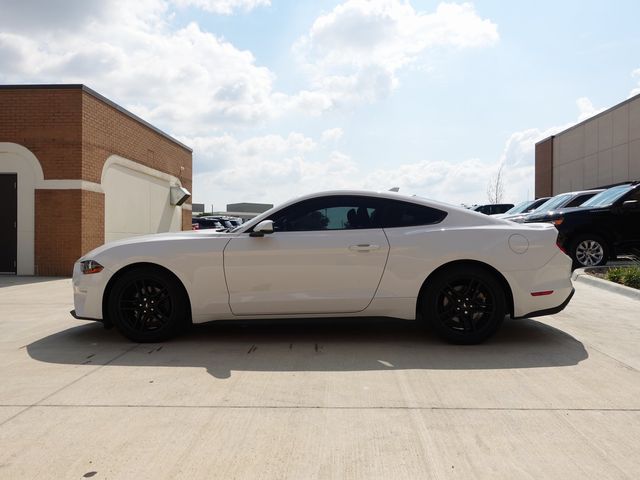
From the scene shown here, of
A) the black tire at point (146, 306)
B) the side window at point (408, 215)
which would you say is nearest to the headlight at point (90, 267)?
the black tire at point (146, 306)

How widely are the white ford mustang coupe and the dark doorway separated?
8564 mm

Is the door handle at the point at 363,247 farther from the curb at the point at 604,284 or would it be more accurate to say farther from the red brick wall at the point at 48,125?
the red brick wall at the point at 48,125

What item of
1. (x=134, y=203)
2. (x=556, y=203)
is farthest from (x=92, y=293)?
(x=556, y=203)

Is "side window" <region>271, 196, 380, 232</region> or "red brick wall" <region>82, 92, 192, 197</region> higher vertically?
"red brick wall" <region>82, 92, 192, 197</region>

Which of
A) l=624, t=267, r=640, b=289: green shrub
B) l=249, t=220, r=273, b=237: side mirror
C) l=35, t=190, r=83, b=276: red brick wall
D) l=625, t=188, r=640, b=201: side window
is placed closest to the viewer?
l=249, t=220, r=273, b=237: side mirror

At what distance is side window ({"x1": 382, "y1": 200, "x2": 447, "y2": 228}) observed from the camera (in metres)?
5.41

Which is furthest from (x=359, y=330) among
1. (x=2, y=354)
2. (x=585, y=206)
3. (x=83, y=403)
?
(x=585, y=206)

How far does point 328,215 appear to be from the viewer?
544 cm

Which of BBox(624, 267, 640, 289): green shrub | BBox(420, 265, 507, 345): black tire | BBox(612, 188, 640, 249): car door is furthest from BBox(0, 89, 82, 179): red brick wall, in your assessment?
BBox(612, 188, 640, 249): car door

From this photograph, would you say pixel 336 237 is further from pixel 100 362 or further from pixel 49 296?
pixel 49 296

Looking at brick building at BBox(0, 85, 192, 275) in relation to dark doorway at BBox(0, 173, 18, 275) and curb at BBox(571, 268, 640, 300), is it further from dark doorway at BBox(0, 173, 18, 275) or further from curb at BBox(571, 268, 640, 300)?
curb at BBox(571, 268, 640, 300)

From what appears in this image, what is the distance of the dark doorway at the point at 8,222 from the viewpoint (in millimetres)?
12484

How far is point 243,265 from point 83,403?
1.97 meters

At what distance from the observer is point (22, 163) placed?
12.4m
